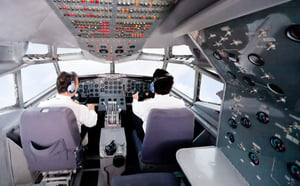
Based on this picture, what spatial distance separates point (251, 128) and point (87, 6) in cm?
125

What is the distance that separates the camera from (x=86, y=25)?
1321 millimetres

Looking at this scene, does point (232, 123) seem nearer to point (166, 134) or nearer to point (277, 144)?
point (277, 144)

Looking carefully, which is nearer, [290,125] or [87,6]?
[290,125]

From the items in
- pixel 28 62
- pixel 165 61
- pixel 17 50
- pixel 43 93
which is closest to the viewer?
pixel 17 50

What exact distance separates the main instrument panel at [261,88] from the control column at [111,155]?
1008 mm

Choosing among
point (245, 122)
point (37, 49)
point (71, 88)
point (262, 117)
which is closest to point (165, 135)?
point (245, 122)

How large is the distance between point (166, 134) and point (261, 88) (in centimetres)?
91

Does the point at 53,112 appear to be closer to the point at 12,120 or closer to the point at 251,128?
the point at 12,120

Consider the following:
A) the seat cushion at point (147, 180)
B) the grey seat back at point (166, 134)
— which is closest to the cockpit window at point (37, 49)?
the grey seat back at point (166, 134)

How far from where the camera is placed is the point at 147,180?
1261 mm

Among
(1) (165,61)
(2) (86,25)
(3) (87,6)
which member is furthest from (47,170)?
(1) (165,61)

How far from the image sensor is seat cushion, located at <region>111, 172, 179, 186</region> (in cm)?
123

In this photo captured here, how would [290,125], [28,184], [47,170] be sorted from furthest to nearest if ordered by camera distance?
[28,184] < [47,170] < [290,125]

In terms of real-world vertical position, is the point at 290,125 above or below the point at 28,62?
below
